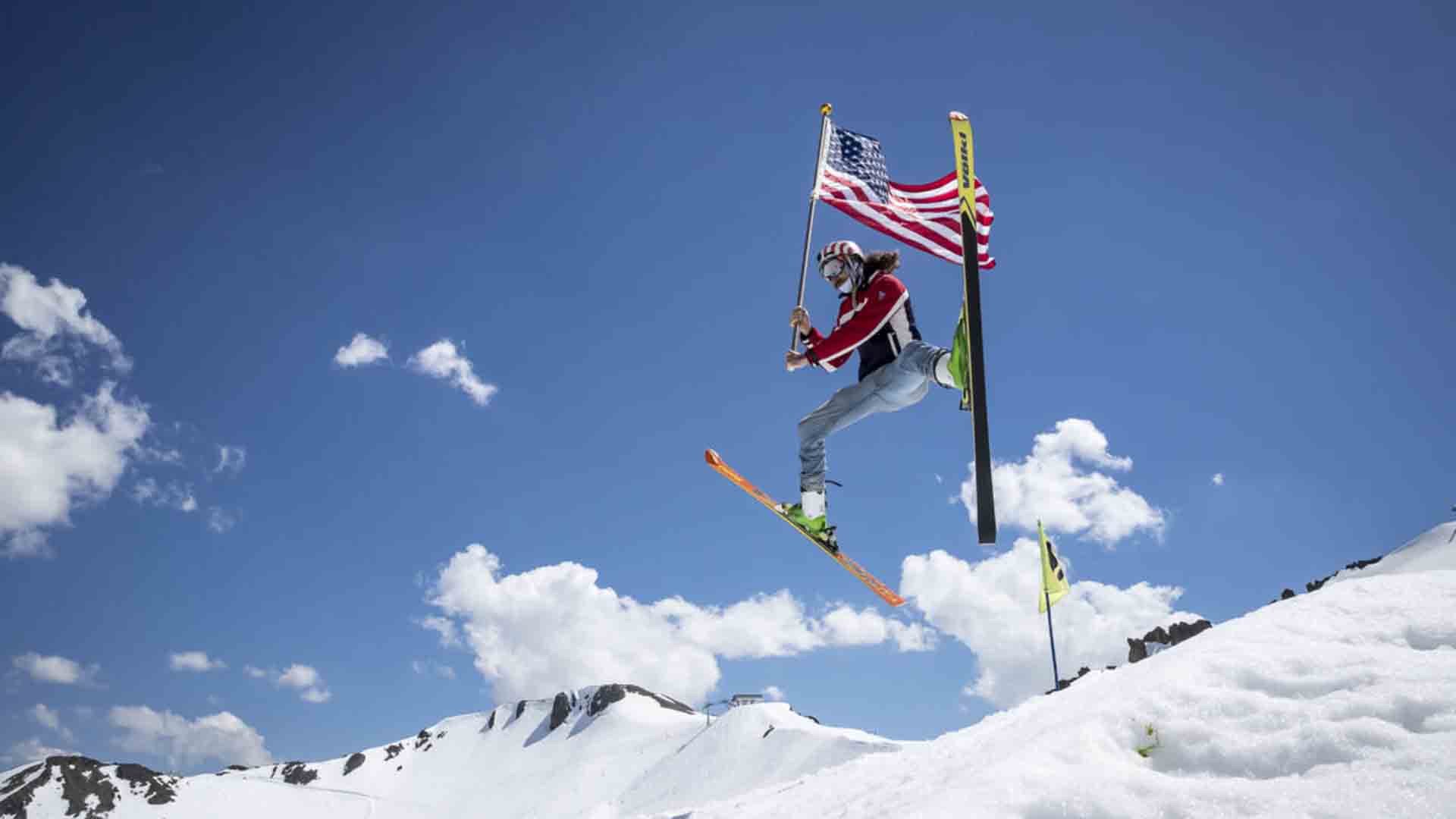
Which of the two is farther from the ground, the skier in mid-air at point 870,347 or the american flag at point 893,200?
the american flag at point 893,200

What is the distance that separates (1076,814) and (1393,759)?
1220 mm

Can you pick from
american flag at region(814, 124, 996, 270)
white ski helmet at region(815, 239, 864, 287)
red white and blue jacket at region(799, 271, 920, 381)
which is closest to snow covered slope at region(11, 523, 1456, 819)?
red white and blue jacket at region(799, 271, 920, 381)

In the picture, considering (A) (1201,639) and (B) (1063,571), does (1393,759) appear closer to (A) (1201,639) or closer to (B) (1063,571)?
(A) (1201,639)

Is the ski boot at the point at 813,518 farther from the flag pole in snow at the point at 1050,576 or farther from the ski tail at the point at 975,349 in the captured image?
the flag pole in snow at the point at 1050,576

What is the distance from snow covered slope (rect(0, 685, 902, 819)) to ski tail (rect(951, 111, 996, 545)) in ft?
310

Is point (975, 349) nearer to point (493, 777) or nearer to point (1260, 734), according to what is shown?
point (1260, 734)

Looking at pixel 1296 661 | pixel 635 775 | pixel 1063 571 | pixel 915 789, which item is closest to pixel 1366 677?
pixel 1296 661

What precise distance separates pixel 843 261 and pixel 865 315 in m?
0.83

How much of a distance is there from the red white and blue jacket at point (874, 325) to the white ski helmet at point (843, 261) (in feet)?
0.68

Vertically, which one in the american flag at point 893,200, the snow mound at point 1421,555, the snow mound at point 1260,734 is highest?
Answer: the snow mound at point 1421,555

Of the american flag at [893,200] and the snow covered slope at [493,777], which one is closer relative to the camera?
the american flag at [893,200]

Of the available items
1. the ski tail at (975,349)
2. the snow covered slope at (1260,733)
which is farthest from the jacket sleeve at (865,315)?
the snow covered slope at (1260,733)

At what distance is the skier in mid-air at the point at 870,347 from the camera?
8.52 m

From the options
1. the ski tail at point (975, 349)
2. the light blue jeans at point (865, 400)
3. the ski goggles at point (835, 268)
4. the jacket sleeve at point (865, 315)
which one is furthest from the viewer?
the ski goggles at point (835, 268)
